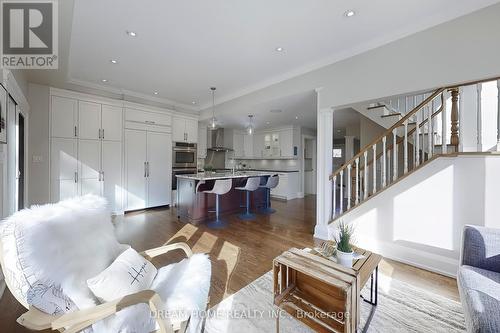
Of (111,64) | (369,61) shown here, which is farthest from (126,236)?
(369,61)

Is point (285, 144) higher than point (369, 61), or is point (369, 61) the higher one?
point (369, 61)

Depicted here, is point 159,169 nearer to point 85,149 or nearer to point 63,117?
point 85,149

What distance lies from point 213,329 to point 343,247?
1.13m

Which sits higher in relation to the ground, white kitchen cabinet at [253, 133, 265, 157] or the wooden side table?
white kitchen cabinet at [253, 133, 265, 157]

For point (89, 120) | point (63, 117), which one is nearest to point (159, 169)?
point (89, 120)

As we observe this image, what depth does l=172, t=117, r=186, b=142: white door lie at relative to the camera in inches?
216

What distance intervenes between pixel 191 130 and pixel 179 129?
0.36 meters

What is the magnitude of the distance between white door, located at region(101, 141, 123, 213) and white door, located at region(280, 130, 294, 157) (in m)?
4.61

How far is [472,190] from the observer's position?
7.06 feet

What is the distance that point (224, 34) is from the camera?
256 centimetres

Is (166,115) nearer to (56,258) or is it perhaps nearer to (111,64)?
(111,64)

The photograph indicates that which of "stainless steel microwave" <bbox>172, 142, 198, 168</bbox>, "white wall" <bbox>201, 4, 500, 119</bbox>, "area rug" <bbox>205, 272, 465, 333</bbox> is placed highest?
"white wall" <bbox>201, 4, 500, 119</bbox>

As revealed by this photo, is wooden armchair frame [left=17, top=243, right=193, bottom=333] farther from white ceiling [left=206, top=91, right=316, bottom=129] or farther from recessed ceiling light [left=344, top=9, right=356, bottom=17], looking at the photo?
white ceiling [left=206, top=91, right=316, bottom=129]

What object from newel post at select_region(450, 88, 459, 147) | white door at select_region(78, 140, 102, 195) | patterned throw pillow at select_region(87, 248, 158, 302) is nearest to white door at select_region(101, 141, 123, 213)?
white door at select_region(78, 140, 102, 195)
